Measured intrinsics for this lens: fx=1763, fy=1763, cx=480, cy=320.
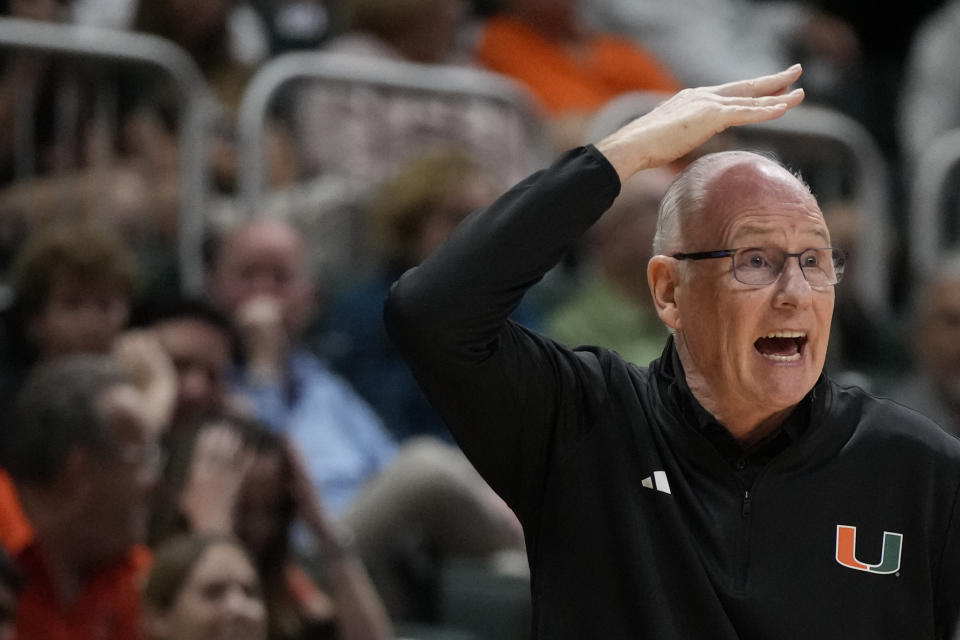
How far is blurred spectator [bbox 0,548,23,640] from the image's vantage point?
4.03 metres

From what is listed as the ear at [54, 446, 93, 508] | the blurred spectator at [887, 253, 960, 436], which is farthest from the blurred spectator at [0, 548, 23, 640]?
the blurred spectator at [887, 253, 960, 436]

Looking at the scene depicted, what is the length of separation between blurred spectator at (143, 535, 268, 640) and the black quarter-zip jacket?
179 centimetres

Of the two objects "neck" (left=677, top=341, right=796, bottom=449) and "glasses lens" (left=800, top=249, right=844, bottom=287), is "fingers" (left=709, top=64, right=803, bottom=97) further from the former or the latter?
"neck" (left=677, top=341, right=796, bottom=449)

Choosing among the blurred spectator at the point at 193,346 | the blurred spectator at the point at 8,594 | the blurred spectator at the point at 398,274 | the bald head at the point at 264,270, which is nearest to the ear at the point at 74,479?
the blurred spectator at the point at 8,594

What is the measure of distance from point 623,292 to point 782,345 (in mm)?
2981

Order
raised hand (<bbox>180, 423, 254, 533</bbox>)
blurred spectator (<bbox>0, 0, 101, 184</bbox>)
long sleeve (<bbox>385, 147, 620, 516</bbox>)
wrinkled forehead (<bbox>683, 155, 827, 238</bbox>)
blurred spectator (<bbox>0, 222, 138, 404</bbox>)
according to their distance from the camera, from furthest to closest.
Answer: blurred spectator (<bbox>0, 0, 101, 184</bbox>) → blurred spectator (<bbox>0, 222, 138, 404</bbox>) → raised hand (<bbox>180, 423, 254, 533</bbox>) → wrinkled forehead (<bbox>683, 155, 827, 238</bbox>) → long sleeve (<bbox>385, 147, 620, 516</bbox>)

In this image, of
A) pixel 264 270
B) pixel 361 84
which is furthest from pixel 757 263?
pixel 361 84

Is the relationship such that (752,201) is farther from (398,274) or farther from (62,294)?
(398,274)

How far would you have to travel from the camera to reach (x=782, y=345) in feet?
8.27

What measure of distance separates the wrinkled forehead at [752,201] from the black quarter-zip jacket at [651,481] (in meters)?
0.19

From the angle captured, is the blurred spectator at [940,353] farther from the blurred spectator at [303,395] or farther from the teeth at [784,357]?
the teeth at [784,357]

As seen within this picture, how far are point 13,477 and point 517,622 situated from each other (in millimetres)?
1355

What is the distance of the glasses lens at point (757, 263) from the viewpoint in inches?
98.2

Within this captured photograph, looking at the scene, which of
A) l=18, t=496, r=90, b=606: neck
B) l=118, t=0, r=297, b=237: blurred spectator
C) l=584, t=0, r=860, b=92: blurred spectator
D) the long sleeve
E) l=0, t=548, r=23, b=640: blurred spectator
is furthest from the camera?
l=584, t=0, r=860, b=92: blurred spectator
